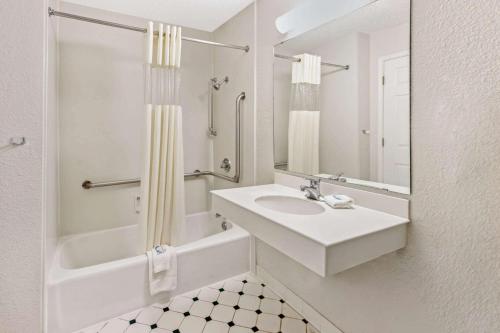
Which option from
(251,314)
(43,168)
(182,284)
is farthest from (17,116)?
(251,314)

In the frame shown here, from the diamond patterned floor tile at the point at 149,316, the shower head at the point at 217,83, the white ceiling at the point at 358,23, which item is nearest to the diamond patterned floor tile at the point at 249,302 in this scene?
the diamond patterned floor tile at the point at 149,316

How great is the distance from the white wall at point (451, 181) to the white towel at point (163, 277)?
121 cm

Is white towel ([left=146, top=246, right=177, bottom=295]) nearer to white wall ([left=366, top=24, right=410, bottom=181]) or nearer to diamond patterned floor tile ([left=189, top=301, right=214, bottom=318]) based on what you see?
diamond patterned floor tile ([left=189, top=301, right=214, bottom=318])

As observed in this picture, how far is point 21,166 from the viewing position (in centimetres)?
126

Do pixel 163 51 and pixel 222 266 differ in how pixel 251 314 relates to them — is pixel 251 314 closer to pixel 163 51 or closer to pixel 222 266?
pixel 222 266

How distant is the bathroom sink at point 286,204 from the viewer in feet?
4.81

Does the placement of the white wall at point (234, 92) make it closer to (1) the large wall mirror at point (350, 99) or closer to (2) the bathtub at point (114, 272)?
(1) the large wall mirror at point (350, 99)

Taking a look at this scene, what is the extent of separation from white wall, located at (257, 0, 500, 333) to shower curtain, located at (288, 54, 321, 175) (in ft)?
1.93

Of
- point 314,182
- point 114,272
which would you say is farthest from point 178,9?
point 114,272

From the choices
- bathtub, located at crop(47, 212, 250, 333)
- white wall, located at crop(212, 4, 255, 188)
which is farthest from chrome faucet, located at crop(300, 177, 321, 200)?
bathtub, located at crop(47, 212, 250, 333)

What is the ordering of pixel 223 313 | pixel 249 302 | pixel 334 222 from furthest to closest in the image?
1. pixel 249 302
2. pixel 223 313
3. pixel 334 222

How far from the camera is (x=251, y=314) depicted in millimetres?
1604

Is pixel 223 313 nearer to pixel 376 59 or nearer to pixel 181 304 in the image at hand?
pixel 181 304

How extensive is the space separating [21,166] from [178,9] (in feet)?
5.10
